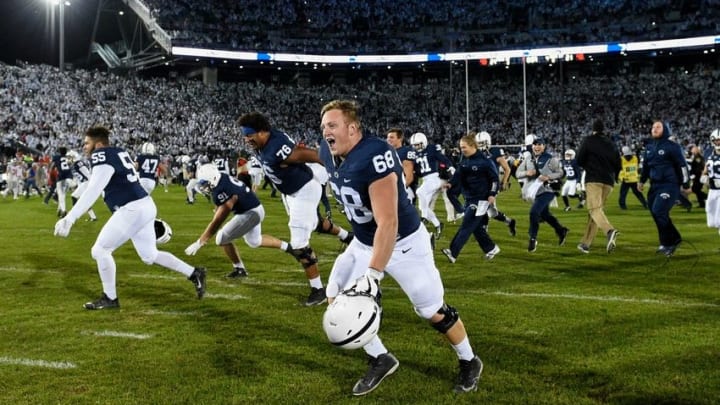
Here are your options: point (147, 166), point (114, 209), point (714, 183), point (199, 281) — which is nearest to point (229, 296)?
point (199, 281)

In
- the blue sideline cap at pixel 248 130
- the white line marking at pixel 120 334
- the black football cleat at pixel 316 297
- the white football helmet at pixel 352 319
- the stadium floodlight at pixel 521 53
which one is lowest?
the black football cleat at pixel 316 297

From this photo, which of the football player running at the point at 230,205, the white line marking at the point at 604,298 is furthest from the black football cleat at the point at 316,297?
the white line marking at the point at 604,298

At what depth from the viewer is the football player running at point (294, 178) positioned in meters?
6.60

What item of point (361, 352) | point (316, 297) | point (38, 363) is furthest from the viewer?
point (316, 297)

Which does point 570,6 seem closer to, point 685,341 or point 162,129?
point 162,129

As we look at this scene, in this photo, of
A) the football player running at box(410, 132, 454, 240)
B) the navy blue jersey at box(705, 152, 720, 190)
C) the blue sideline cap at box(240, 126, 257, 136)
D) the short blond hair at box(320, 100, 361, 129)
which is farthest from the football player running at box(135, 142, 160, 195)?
the short blond hair at box(320, 100, 361, 129)

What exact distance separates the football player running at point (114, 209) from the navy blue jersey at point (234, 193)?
2.88 ft

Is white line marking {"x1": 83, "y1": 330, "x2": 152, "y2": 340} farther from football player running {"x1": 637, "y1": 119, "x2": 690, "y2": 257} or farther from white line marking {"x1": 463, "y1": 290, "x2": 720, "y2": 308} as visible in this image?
football player running {"x1": 637, "y1": 119, "x2": 690, "y2": 257}

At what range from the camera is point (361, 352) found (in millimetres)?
5027

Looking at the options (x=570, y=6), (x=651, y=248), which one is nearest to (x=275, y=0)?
(x=570, y=6)

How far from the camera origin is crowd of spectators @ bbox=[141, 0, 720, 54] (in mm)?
50156

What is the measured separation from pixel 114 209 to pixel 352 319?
4249 millimetres

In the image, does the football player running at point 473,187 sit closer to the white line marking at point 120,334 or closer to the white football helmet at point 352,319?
the white line marking at point 120,334

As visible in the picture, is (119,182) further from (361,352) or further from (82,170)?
(82,170)
